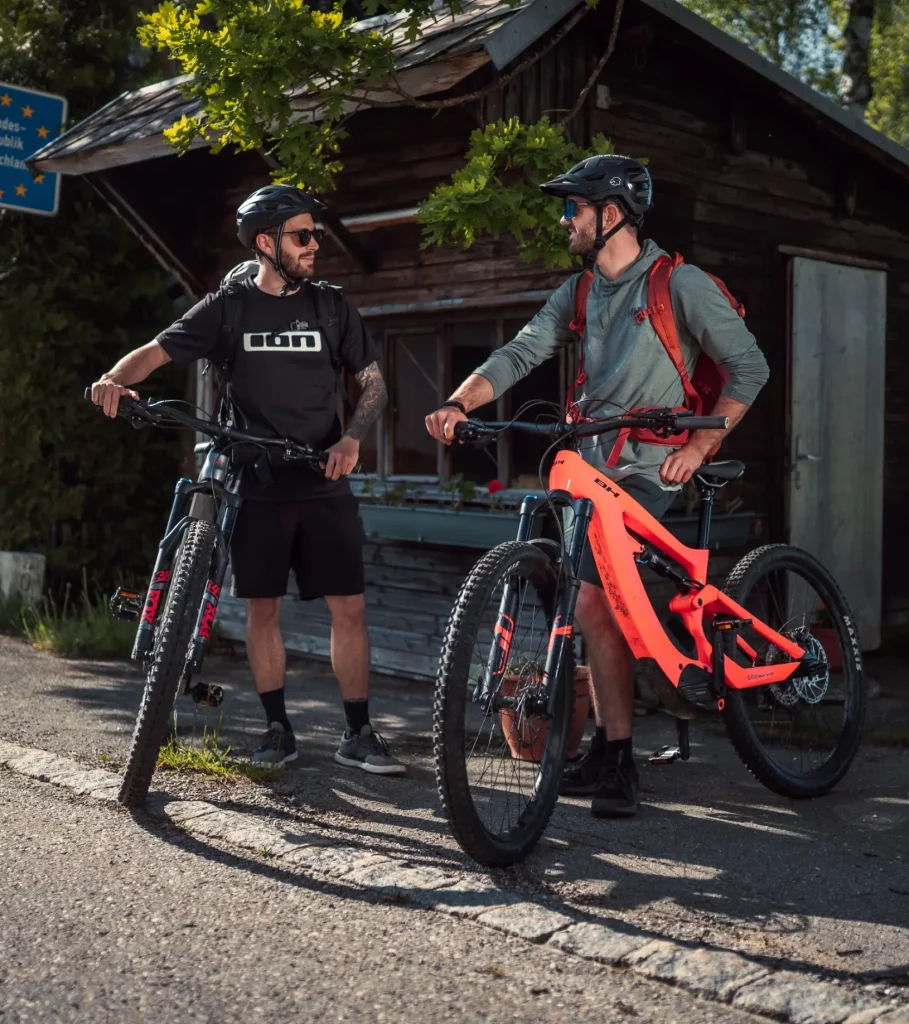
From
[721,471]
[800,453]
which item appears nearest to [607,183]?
[721,471]

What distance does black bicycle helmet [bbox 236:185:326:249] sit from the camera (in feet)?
16.3

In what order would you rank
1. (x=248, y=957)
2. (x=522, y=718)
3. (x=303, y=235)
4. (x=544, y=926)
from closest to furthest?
(x=248, y=957) < (x=544, y=926) < (x=522, y=718) < (x=303, y=235)

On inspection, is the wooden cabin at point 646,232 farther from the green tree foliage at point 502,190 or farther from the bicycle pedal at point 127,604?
the bicycle pedal at point 127,604

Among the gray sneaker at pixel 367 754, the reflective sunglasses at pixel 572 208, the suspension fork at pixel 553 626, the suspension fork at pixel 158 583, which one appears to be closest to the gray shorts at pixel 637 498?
the suspension fork at pixel 553 626

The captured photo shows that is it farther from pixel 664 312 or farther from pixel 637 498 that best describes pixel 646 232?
pixel 637 498

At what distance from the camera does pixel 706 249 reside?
834 centimetres

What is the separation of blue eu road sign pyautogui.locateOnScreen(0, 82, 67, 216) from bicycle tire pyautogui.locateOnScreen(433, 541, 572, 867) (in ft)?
21.6

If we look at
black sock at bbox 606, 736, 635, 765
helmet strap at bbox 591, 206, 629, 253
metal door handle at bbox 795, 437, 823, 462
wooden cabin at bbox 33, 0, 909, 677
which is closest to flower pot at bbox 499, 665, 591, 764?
black sock at bbox 606, 736, 635, 765

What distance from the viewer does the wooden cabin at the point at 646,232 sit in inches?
307

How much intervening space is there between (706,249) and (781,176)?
102cm

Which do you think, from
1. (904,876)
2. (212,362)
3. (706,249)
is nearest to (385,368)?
(706,249)

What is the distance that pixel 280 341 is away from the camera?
16.7 feet

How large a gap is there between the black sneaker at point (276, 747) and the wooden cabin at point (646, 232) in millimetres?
2339

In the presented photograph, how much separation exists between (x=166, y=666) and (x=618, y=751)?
1496 mm
